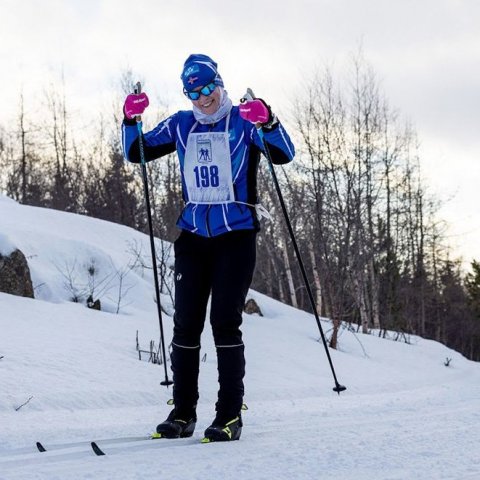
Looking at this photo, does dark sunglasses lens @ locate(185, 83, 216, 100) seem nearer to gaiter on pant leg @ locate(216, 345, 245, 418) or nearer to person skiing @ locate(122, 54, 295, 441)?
person skiing @ locate(122, 54, 295, 441)

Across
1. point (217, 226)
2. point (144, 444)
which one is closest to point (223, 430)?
point (144, 444)

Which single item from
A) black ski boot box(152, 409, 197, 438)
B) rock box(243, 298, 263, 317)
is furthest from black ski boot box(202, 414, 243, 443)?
rock box(243, 298, 263, 317)

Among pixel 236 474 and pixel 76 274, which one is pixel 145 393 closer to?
pixel 236 474

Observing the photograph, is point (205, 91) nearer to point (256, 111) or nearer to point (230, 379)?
point (256, 111)

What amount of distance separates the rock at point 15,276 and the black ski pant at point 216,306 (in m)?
4.03

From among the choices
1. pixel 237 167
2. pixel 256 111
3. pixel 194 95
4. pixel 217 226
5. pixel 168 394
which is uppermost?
pixel 194 95

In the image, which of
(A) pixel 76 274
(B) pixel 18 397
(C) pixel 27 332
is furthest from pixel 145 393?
(A) pixel 76 274

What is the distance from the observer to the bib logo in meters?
2.87

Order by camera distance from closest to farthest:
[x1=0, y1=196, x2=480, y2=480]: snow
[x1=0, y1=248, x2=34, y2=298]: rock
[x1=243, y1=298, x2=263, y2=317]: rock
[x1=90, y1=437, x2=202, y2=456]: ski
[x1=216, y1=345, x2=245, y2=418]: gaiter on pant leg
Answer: [x1=0, y1=196, x2=480, y2=480]: snow
[x1=90, y1=437, x2=202, y2=456]: ski
[x1=216, y1=345, x2=245, y2=418]: gaiter on pant leg
[x1=0, y1=248, x2=34, y2=298]: rock
[x1=243, y1=298, x2=263, y2=317]: rock

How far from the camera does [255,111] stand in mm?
2742

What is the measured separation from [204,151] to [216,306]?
684mm

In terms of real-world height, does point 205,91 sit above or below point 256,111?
above

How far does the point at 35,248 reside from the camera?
313 inches

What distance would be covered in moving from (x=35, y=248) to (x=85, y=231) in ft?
6.12
